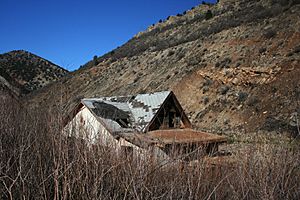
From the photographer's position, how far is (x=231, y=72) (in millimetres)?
28094

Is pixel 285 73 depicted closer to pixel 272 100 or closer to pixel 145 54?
pixel 272 100

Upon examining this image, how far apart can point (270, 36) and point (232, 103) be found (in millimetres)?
8234

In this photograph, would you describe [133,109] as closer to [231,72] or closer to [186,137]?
[186,137]

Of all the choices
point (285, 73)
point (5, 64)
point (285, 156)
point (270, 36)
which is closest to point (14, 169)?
point (285, 156)

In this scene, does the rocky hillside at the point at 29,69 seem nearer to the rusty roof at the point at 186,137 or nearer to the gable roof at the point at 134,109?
the gable roof at the point at 134,109

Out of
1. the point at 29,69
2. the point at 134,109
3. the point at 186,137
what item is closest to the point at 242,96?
the point at 134,109

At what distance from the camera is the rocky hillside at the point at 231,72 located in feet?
74.9

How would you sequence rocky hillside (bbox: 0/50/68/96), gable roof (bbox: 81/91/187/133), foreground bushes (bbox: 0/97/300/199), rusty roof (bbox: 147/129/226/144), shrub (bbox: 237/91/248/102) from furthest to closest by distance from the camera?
rocky hillside (bbox: 0/50/68/96) < shrub (bbox: 237/91/248/102) < gable roof (bbox: 81/91/187/133) < rusty roof (bbox: 147/129/226/144) < foreground bushes (bbox: 0/97/300/199)

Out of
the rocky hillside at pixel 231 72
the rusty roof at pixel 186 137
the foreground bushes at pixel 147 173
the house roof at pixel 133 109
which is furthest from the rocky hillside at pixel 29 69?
the foreground bushes at pixel 147 173

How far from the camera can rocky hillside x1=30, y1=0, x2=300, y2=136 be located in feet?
74.9

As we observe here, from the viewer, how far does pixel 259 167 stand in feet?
14.6

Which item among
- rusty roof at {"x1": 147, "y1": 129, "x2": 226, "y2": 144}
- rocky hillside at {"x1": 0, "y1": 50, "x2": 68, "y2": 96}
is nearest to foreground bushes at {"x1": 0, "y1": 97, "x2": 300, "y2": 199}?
rusty roof at {"x1": 147, "y1": 129, "x2": 226, "y2": 144}

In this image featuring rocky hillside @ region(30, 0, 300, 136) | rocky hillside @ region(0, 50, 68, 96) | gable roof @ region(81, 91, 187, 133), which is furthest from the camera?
rocky hillside @ region(0, 50, 68, 96)

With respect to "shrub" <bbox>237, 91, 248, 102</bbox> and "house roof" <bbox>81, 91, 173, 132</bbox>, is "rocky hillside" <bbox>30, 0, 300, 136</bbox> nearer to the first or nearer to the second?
"shrub" <bbox>237, 91, 248, 102</bbox>
